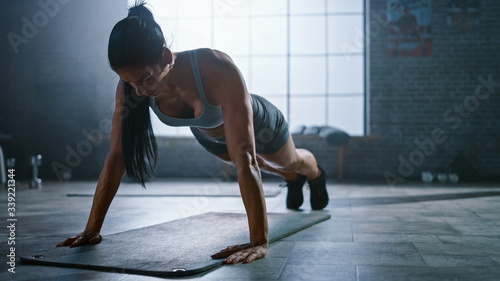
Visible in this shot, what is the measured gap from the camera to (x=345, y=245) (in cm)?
164

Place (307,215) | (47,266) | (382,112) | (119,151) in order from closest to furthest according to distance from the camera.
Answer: (47,266), (119,151), (307,215), (382,112)

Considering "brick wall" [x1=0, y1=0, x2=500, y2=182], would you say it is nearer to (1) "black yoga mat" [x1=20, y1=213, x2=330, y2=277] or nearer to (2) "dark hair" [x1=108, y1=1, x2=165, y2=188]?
(1) "black yoga mat" [x1=20, y1=213, x2=330, y2=277]

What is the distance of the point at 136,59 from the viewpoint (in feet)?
4.29

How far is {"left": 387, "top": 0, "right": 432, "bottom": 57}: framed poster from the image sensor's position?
19.1ft

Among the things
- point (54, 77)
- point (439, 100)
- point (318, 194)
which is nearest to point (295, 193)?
point (318, 194)

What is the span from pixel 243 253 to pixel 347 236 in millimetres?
638

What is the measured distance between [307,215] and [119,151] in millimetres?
1134

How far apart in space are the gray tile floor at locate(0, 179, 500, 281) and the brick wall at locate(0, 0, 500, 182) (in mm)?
2401

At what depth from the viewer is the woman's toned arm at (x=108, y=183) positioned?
5.23 feet

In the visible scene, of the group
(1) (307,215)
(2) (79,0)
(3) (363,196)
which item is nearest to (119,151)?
(1) (307,215)

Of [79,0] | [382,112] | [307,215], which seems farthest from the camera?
[79,0]

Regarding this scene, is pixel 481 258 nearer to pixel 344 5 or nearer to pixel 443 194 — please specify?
pixel 443 194

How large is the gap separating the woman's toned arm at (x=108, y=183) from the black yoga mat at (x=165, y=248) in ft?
0.19

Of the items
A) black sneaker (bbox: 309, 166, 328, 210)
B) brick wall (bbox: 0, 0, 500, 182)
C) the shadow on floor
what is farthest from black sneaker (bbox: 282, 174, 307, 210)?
brick wall (bbox: 0, 0, 500, 182)
